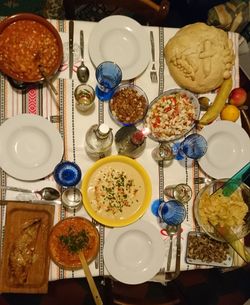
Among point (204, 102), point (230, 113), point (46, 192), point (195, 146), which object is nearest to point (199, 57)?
point (204, 102)

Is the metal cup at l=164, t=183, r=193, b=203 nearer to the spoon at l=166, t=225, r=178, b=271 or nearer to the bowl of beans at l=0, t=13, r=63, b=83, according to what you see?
the spoon at l=166, t=225, r=178, b=271

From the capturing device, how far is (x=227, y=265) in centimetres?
218

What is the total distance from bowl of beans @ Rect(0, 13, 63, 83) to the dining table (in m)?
0.09

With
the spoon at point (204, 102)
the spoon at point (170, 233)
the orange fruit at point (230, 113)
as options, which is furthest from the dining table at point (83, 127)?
the orange fruit at point (230, 113)

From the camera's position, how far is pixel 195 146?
2119mm

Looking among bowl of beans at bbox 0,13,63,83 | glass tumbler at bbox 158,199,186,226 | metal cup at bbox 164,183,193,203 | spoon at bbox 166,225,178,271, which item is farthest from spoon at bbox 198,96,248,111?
bowl of beans at bbox 0,13,63,83

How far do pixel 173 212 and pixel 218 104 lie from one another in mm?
603

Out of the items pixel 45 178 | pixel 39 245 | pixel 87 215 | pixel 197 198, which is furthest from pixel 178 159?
pixel 39 245

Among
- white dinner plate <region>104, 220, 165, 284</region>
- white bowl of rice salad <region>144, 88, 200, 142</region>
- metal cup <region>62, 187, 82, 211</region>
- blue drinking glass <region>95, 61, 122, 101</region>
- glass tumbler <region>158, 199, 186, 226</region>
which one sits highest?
blue drinking glass <region>95, 61, 122, 101</region>

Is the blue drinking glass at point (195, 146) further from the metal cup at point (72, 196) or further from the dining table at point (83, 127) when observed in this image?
the metal cup at point (72, 196)

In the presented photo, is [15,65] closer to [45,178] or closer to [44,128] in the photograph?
[44,128]

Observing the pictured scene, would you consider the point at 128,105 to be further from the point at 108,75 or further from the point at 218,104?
the point at 218,104

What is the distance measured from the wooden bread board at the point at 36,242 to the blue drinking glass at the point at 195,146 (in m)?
0.72

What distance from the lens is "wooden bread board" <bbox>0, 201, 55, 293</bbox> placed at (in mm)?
1980
